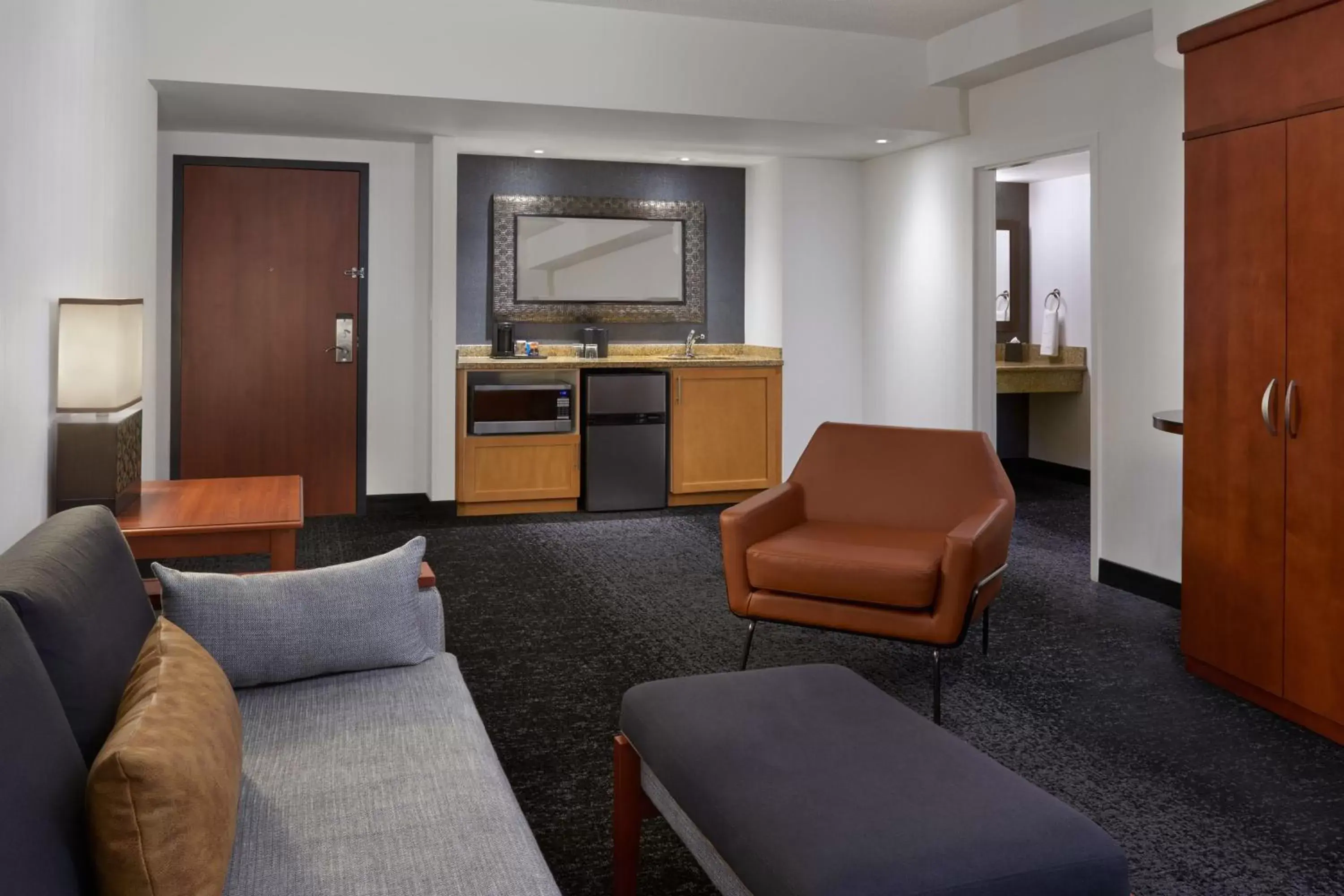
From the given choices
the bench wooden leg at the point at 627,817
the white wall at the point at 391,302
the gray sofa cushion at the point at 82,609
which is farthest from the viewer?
the white wall at the point at 391,302

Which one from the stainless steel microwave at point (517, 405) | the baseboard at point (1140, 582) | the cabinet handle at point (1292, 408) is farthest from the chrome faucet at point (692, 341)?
the cabinet handle at point (1292, 408)

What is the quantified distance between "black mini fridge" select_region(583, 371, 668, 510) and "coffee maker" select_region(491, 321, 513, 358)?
487mm

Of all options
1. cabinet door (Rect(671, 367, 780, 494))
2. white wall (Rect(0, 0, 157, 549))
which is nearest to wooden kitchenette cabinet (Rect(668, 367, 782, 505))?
cabinet door (Rect(671, 367, 780, 494))

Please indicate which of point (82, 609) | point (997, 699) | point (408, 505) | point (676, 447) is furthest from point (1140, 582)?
point (82, 609)

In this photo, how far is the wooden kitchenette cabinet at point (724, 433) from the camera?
22.5 feet

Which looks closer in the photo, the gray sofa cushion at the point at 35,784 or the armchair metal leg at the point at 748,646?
the gray sofa cushion at the point at 35,784

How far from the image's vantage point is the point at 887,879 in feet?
4.87

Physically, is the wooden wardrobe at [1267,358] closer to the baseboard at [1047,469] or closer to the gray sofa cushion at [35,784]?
the gray sofa cushion at [35,784]

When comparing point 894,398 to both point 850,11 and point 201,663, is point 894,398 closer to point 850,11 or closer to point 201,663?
point 850,11

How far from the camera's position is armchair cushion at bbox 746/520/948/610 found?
323 centimetres

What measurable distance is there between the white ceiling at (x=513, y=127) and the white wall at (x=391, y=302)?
127mm

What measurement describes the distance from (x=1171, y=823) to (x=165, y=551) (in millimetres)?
2734

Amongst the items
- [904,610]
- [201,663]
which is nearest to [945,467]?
[904,610]

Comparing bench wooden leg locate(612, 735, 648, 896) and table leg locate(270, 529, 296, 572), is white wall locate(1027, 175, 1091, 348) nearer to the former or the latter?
table leg locate(270, 529, 296, 572)
